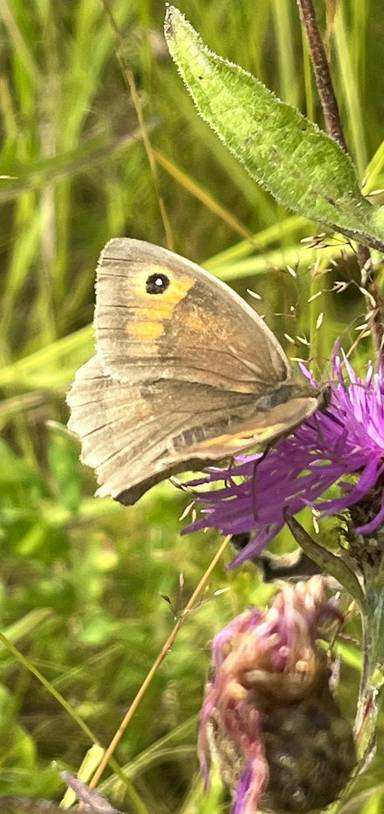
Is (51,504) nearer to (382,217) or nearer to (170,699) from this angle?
(170,699)

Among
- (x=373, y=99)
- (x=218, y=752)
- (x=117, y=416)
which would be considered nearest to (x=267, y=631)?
(x=218, y=752)

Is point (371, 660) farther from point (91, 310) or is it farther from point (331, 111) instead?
point (91, 310)

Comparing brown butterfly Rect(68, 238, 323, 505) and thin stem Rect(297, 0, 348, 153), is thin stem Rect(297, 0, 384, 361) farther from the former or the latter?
brown butterfly Rect(68, 238, 323, 505)

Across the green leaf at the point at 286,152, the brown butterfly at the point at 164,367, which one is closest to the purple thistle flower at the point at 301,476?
the brown butterfly at the point at 164,367

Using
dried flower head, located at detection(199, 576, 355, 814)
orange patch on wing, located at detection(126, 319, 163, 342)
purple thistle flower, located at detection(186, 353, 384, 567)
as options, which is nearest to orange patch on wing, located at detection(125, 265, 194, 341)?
orange patch on wing, located at detection(126, 319, 163, 342)

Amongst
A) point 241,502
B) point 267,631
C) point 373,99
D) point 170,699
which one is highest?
point 373,99

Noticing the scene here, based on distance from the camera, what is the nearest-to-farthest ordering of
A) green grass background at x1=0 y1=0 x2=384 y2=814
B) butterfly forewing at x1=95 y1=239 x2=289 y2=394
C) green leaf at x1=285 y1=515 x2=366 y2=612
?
green leaf at x1=285 y1=515 x2=366 y2=612
butterfly forewing at x1=95 y1=239 x2=289 y2=394
green grass background at x1=0 y1=0 x2=384 y2=814

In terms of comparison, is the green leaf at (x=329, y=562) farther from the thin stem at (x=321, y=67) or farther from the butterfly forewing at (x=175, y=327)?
the thin stem at (x=321, y=67)
